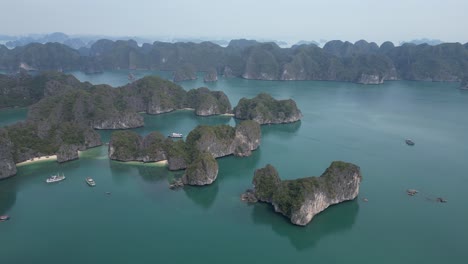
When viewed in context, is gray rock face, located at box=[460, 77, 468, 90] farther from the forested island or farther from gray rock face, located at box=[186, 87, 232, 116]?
the forested island

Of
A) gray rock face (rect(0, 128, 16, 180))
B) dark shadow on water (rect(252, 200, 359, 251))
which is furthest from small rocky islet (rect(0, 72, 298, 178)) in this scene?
dark shadow on water (rect(252, 200, 359, 251))

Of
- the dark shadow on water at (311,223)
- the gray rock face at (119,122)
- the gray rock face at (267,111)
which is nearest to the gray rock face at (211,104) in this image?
the gray rock face at (267,111)

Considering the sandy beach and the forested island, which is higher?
the forested island

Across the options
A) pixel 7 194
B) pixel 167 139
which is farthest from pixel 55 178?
pixel 167 139

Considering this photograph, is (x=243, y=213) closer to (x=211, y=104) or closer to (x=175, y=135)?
(x=175, y=135)

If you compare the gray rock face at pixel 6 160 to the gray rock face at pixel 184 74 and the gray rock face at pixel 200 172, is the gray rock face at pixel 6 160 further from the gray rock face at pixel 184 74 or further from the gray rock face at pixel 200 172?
the gray rock face at pixel 184 74

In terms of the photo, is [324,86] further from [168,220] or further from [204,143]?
[168,220]

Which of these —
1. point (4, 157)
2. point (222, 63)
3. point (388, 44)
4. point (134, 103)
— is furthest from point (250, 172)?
point (388, 44)
